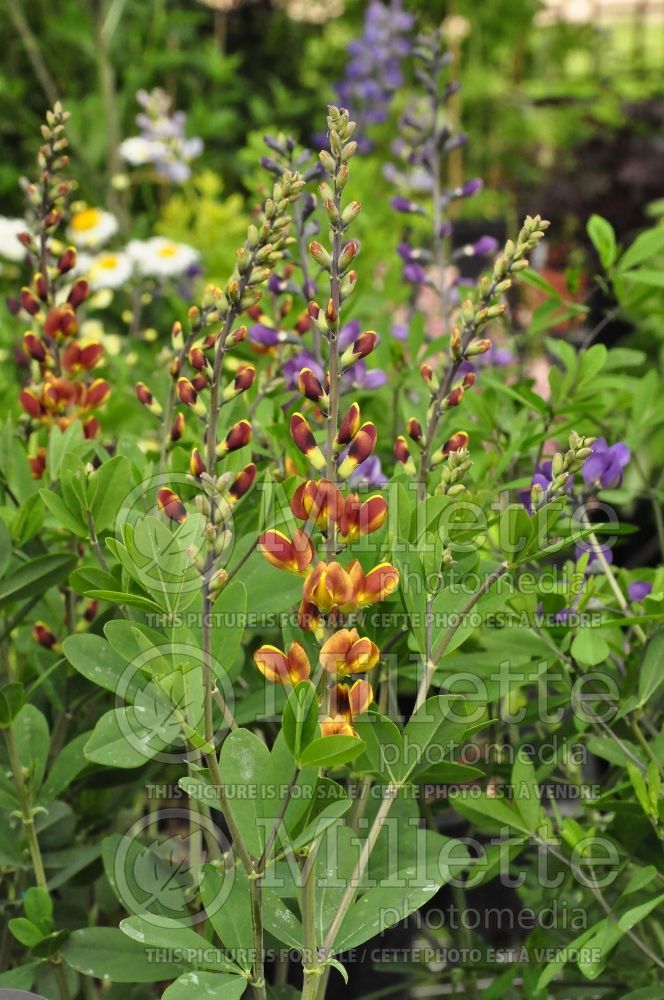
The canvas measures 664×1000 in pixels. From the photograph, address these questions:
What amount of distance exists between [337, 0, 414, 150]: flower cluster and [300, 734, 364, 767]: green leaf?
96.9 inches

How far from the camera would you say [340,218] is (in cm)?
75

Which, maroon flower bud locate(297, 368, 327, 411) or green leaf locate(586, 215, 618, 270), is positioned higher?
green leaf locate(586, 215, 618, 270)

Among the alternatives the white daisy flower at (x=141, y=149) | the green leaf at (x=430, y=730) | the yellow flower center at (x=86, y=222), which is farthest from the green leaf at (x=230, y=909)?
the white daisy flower at (x=141, y=149)

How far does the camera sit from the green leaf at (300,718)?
0.69 metres

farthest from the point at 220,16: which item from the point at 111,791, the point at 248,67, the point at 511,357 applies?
the point at 111,791

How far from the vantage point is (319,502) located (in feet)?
2.41

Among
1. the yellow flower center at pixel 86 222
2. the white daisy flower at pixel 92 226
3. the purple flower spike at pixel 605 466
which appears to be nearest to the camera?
the purple flower spike at pixel 605 466

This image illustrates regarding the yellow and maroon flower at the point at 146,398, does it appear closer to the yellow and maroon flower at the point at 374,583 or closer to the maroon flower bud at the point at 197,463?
the maroon flower bud at the point at 197,463

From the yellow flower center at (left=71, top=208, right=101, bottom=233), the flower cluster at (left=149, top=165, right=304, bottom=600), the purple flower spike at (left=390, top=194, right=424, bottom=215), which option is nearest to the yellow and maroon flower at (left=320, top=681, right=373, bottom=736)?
the flower cluster at (left=149, top=165, right=304, bottom=600)

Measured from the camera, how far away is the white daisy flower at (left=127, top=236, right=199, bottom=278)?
2514mm

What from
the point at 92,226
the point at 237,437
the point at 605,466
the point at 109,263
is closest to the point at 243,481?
the point at 237,437

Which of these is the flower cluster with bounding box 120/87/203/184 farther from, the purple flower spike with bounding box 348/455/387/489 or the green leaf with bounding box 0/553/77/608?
the green leaf with bounding box 0/553/77/608

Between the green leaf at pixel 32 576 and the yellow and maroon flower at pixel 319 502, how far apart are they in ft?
0.80

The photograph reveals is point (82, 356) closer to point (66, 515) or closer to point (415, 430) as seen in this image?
point (66, 515)
